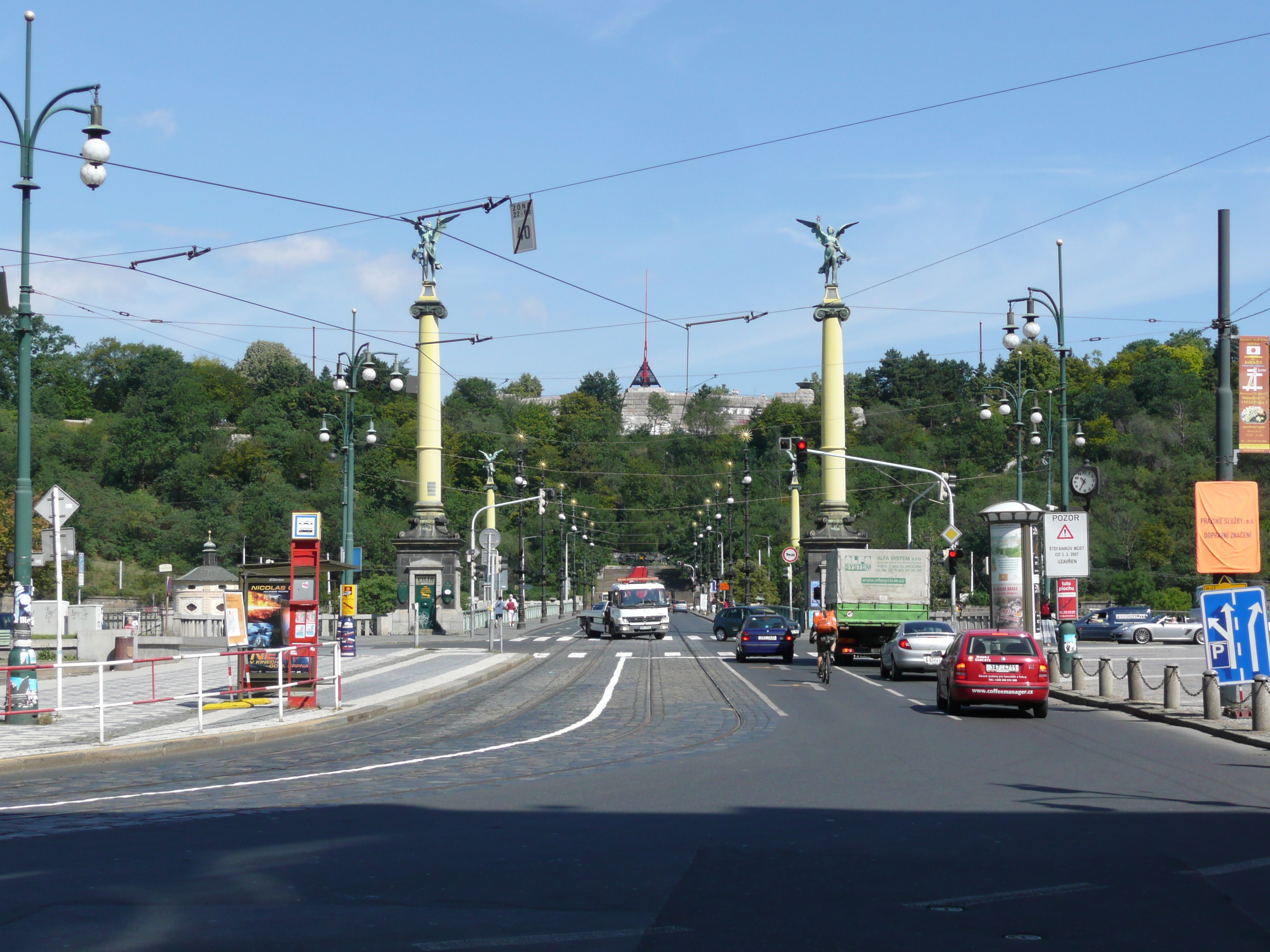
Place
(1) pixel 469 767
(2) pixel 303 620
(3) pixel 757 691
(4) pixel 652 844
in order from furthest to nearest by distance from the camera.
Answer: (3) pixel 757 691, (2) pixel 303 620, (1) pixel 469 767, (4) pixel 652 844

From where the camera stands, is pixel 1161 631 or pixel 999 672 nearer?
pixel 999 672

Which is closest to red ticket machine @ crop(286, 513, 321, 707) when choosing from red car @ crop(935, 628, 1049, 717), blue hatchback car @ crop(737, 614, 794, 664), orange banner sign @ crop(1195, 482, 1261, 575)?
red car @ crop(935, 628, 1049, 717)

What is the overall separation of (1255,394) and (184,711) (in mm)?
18299

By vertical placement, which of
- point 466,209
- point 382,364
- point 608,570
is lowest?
point 608,570

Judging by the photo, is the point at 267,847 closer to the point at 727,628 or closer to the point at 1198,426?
the point at 727,628

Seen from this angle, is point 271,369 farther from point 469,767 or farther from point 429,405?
point 469,767

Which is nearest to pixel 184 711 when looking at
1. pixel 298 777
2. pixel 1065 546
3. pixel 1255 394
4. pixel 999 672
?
pixel 298 777

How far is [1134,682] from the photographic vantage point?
77.7ft

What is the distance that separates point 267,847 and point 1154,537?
93609 mm

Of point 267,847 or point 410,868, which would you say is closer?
point 410,868

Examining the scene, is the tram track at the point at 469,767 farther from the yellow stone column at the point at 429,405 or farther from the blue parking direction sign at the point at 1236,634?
the yellow stone column at the point at 429,405

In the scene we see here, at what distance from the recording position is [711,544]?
14162cm

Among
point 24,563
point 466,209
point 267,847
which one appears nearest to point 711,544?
point 466,209

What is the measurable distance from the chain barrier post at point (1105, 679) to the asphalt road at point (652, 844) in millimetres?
6453
